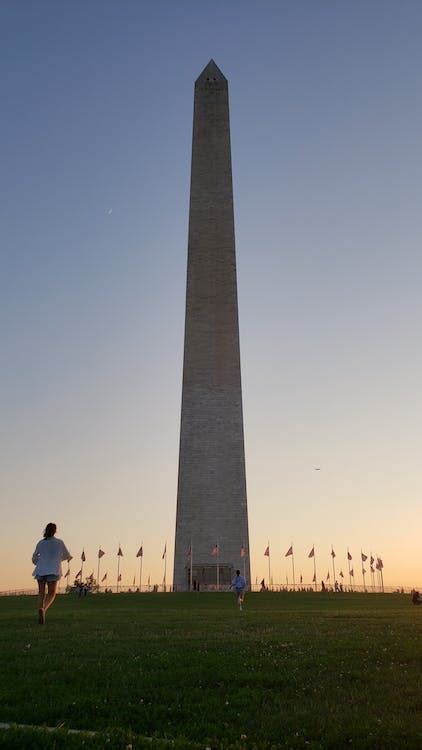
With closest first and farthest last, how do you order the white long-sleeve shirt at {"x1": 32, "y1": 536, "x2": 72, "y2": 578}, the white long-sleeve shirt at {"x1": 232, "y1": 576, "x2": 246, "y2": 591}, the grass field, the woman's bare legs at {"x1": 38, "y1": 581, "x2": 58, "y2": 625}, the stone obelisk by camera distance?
the grass field
the white long-sleeve shirt at {"x1": 32, "y1": 536, "x2": 72, "y2": 578}
the woman's bare legs at {"x1": 38, "y1": 581, "x2": 58, "y2": 625}
the white long-sleeve shirt at {"x1": 232, "y1": 576, "x2": 246, "y2": 591}
the stone obelisk

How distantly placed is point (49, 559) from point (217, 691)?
6985mm

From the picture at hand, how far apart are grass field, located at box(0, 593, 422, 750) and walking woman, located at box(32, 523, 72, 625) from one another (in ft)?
6.96

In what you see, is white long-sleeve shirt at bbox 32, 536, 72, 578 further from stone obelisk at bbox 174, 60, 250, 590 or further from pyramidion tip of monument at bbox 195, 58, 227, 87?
pyramidion tip of monument at bbox 195, 58, 227, 87

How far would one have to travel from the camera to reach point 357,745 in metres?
5.21

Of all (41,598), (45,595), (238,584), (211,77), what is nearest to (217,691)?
(41,598)

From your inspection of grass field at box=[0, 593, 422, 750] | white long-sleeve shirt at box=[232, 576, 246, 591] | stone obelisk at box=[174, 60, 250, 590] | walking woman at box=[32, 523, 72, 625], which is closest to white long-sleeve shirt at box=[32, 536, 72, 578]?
walking woman at box=[32, 523, 72, 625]

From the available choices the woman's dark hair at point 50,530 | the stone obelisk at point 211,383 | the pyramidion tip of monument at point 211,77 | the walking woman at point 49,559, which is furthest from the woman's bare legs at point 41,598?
the pyramidion tip of monument at point 211,77

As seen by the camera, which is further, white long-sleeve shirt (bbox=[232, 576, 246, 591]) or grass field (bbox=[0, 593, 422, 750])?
white long-sleeve shirt (bbox=[232, 576, 246, 591])

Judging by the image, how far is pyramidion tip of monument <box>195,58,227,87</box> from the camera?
5975 centimetres

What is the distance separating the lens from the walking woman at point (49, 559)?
43.0 feet

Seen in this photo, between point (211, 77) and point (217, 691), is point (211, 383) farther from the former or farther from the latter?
point (217, 691)

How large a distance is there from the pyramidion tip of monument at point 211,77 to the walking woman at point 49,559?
54058 millimetres

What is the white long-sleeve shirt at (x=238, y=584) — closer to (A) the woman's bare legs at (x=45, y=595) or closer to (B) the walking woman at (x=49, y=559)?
(A) the woman's bare legs at (x=45, y=595)

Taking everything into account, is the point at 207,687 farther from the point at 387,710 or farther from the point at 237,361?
the point at 237,361
